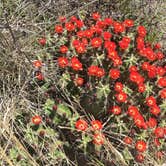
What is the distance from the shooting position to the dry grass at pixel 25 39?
118 inches

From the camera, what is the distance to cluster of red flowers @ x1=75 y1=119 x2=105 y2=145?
273cm

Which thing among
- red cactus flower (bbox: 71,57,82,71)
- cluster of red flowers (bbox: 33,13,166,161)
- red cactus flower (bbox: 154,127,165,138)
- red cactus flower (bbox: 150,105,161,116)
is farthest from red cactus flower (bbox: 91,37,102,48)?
red cactus flower (bbox: 154,127,165,138)

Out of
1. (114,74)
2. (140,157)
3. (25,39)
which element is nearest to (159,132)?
(140,157)

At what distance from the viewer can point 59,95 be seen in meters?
3.05

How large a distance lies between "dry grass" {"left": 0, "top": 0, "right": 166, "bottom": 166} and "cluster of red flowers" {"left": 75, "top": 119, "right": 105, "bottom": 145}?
0.26 metres

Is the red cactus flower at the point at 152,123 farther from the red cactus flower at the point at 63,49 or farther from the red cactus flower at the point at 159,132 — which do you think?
the red cactus flower at the point at 63,49

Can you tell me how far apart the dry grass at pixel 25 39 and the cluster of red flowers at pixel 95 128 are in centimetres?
26

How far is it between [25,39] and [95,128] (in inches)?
38.4

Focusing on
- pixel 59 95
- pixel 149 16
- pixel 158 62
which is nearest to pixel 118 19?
pixel 149 16

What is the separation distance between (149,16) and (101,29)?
3.05 feet

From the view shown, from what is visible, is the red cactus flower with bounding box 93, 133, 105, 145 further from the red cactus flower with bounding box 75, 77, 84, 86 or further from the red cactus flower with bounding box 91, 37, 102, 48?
the red cactus flower with bounding box 91, 37, 102, 48

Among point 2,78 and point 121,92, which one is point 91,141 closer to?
point 121,92

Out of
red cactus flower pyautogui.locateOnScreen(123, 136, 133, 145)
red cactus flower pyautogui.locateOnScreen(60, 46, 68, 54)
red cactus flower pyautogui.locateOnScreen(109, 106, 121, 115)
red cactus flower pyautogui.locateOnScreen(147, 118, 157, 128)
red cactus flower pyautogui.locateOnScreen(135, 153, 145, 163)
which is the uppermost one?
red cactus flower pyautogui.locateOnScreen(60, 46, 68, 54)

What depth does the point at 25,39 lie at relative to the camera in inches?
132
